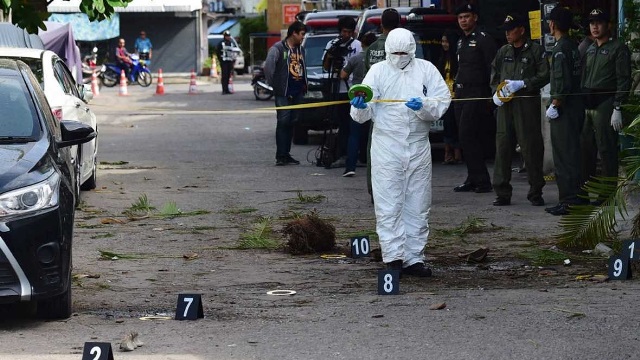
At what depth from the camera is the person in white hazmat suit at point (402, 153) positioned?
9391 millimetres

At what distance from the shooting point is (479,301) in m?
8.45

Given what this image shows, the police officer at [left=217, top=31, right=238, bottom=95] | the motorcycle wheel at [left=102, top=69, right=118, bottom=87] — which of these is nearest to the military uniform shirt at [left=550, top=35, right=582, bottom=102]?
the police officer at [left=217, top=31, right=238, bottom=95]

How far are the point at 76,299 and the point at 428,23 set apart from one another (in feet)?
36.9

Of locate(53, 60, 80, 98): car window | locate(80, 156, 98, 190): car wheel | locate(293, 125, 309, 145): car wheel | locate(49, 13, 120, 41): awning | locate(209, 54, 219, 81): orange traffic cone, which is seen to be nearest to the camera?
locate(53, 60, 80, 98): car window

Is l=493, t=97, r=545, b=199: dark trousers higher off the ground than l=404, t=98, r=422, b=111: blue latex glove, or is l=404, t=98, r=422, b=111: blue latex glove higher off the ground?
l=404, t=98, r=422, b=111: blue latex glove

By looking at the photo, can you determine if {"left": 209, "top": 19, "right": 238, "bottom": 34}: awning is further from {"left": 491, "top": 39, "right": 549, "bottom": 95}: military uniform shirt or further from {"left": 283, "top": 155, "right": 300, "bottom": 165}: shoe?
{"left": 491, "top": 39, "right": 549, "bottom": 95}: military uniform shirt

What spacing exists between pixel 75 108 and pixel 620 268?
7387 millimetres

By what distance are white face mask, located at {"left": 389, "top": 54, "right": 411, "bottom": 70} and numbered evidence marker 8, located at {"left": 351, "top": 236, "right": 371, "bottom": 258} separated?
59.0 inches

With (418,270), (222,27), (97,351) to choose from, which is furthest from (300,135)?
(222,27)

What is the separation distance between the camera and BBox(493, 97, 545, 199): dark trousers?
A: 1341 centimetres

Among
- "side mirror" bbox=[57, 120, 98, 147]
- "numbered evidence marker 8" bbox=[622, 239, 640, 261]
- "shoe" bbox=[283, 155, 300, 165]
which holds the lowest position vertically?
"shoe" bbox=[283, 155, 300, 165]

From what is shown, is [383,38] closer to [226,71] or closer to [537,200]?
[537,200]

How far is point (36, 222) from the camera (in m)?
7.59

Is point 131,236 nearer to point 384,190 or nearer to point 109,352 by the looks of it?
point 384,190
